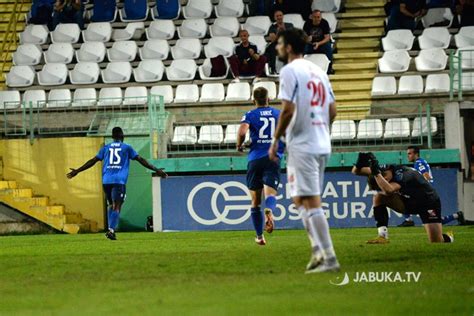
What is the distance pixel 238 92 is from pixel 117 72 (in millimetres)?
3237

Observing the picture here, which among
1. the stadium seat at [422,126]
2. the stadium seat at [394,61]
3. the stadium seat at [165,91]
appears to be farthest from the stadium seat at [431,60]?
the stadium seat at [165,91]

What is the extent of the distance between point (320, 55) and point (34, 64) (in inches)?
276

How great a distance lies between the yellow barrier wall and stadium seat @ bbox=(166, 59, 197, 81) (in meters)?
2.76

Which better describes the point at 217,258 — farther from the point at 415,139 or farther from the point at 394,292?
the point at 415,139

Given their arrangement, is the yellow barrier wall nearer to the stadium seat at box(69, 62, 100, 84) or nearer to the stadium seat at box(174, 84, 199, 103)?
the stadium seat at box(174, 84, 199, 103)

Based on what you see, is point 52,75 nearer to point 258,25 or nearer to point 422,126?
point 258,25

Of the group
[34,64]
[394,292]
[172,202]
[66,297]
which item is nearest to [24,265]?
[66,297]

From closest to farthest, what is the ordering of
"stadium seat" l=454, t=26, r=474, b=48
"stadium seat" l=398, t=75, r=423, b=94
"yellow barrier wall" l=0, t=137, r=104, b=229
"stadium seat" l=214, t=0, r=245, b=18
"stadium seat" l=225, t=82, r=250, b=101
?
1. "yellow barrier wall" l=0, t=137, r=104, b=229
2. "stadium seat" l=398, t=75, r=423, b=94
3. "stadium seat" l=225, t=82, r=250, b=101
4. "stadium seat" l=454, t=26, r=474, b=48
5. "stadium seat" l=214, t=0, r=245, b=18

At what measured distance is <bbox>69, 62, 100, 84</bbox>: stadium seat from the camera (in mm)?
27609

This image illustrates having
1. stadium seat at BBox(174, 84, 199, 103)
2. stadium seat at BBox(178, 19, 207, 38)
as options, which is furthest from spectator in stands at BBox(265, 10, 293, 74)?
stadium seat at BBox(178, 19, 207, 38)

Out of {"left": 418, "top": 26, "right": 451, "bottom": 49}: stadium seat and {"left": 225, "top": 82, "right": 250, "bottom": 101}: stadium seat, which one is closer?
{"left": 225, "top": 82, "right": 250, "bottom": 101}: stadium seat

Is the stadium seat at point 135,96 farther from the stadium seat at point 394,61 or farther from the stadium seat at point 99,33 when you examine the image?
→ the stadium seat at point 394,61

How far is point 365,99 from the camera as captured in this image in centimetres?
2597

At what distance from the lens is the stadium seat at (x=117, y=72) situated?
27359 millimetres
